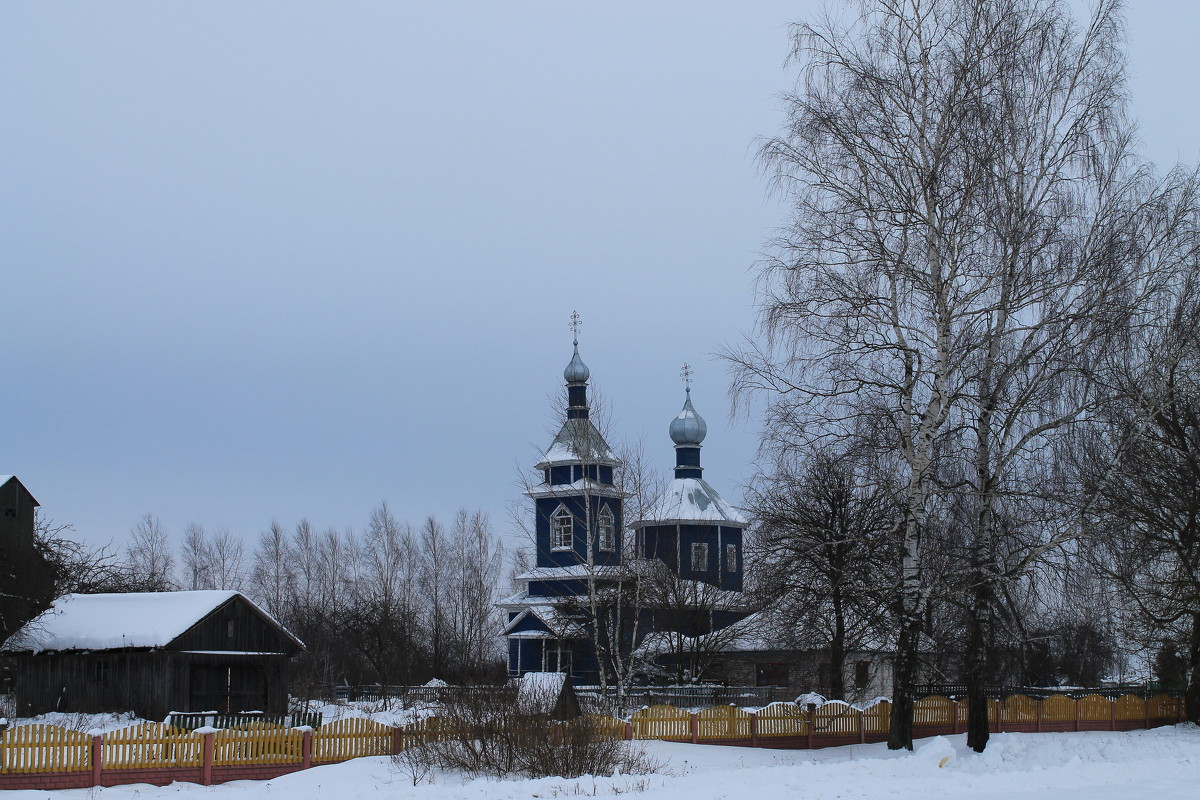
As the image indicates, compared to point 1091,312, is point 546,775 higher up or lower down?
lower down

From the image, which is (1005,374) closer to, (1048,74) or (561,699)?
(1048,74)

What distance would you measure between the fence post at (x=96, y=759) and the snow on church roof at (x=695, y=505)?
3413cm

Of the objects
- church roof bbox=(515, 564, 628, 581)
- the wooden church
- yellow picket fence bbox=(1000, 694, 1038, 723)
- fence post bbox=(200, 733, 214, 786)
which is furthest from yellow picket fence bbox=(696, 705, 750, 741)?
church roof bbox=(515, 564, 628, 581)

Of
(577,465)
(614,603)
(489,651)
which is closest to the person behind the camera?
(614,603)

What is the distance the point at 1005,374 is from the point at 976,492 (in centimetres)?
188

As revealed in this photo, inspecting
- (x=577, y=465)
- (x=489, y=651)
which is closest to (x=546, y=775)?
(x=577, y=465)

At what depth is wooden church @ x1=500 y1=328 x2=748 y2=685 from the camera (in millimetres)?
41031

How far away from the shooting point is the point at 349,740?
19172mm

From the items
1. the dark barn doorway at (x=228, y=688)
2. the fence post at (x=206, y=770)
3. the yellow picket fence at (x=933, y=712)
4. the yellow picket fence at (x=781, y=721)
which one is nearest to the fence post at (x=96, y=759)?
the fence post at (x=206, y=770)

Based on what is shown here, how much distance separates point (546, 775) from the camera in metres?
16.5

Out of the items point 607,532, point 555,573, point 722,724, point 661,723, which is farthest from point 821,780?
point 555,573

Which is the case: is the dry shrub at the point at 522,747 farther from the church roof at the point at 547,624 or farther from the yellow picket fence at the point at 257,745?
the church roof at the point at 547,624

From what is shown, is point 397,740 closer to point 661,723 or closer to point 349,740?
point 349,740

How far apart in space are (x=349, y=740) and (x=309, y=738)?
679 mm
